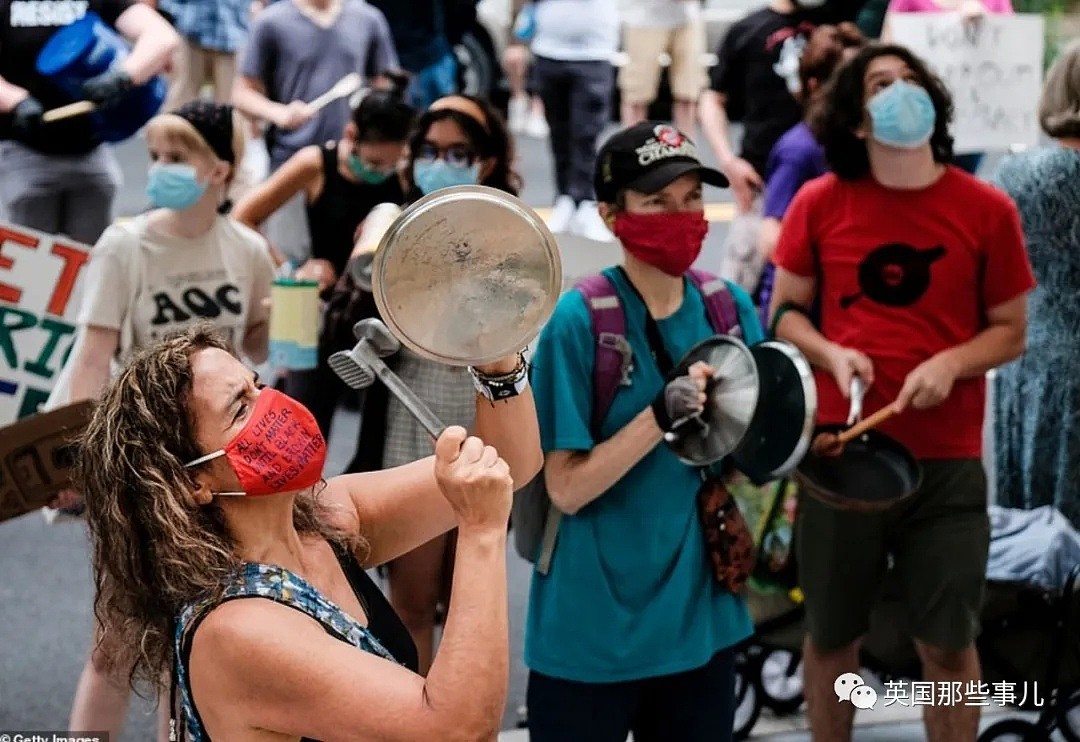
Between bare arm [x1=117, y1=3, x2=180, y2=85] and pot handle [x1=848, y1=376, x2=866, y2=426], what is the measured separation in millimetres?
2647

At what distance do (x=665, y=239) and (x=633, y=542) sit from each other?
0.60m

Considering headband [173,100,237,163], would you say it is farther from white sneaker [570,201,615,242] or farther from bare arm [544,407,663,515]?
white sneaker [570,201,615,242]

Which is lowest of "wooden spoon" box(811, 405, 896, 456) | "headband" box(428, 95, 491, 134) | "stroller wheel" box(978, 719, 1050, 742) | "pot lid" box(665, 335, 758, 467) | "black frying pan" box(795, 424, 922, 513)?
"stroller wheel" box(978, 719, 1050, 742)

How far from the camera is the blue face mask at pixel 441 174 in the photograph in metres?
4.28

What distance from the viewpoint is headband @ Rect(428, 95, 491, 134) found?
171 inches

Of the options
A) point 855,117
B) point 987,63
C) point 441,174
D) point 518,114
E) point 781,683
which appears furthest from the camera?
point 518,114

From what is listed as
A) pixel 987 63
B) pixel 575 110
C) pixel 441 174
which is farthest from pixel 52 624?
pixel 575 110

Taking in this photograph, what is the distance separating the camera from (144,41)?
17.7 feet

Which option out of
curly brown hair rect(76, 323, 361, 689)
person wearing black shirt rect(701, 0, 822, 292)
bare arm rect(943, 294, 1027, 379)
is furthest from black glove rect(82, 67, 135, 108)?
curly brown hair rect(76, 323, 361, 689)

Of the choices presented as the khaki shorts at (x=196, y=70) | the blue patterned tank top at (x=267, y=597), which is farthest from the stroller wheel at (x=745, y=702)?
the khaki shorts at (x=196, y=70)

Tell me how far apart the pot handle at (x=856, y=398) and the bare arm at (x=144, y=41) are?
265 centimetres

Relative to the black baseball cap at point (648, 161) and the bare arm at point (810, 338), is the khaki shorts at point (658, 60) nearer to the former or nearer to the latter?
the bare arm at point (810, 338)

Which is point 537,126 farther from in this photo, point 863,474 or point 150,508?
point 150,508

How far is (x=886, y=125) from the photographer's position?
390 centimetres
